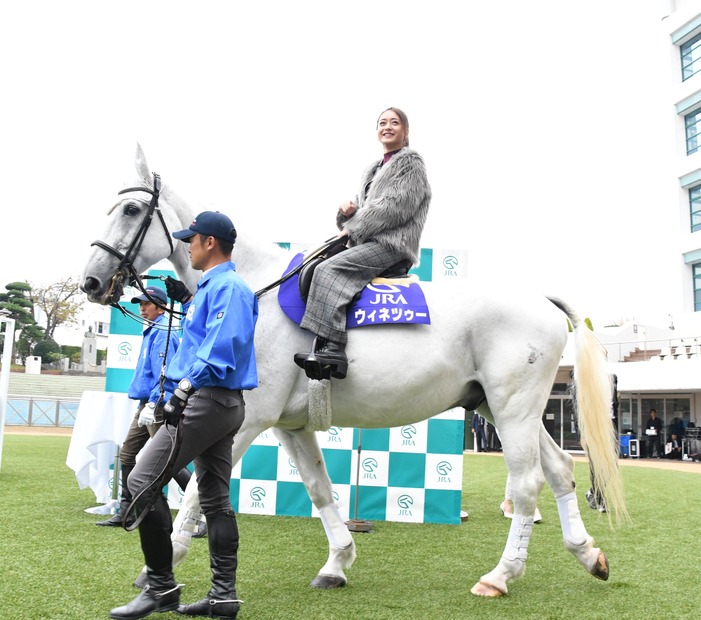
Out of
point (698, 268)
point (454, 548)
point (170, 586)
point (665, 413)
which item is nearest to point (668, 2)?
point (698, 268)

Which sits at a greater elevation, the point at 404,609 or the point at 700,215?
the point at 700,215

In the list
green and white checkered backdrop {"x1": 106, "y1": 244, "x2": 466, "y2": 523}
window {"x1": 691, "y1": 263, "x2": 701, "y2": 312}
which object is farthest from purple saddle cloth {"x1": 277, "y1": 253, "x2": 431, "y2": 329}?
window {"x1": 691, "y1": 263, "x2": 701, "y2": 312}

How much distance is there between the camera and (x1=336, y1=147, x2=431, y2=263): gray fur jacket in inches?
156

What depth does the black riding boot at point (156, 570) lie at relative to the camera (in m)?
3.04

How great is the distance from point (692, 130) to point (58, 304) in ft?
142

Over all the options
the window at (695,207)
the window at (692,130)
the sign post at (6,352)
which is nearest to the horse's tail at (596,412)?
the sign post at (6,352)

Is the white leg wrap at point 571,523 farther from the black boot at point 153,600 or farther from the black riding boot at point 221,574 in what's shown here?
the black boot at point 153,600

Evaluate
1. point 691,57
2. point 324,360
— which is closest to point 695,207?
point 691,57

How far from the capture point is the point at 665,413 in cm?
2586

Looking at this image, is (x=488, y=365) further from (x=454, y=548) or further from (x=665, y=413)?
(x=665, y=413)

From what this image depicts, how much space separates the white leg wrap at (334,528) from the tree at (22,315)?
51.8 meters

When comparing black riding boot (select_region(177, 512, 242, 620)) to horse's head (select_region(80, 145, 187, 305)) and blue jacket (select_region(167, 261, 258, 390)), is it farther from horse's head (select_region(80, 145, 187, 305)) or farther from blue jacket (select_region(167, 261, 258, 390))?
horse's head (select_region(80, 145, 187, 305))

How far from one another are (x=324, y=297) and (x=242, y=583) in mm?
1730

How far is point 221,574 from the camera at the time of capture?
3.15 m
